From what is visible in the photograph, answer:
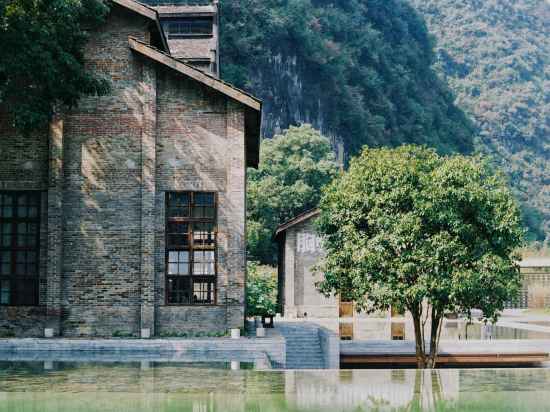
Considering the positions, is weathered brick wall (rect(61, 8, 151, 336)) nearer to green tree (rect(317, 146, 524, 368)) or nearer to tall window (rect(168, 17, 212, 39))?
green tree (rect(317, 146, 524, 368))

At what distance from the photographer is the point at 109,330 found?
66.3 ft

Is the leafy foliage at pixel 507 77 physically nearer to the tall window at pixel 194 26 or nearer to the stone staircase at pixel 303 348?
the tall window at pixel 194 26

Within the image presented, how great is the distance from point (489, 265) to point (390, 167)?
317cm

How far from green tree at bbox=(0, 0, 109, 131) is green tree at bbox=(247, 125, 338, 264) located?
33259mm

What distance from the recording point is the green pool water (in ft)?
36.0

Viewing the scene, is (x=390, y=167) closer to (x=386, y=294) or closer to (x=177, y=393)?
(x=386, y=294)

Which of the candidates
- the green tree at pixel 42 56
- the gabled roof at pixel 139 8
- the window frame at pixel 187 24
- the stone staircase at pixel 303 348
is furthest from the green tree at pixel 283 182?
the green tree at pixel 42 56

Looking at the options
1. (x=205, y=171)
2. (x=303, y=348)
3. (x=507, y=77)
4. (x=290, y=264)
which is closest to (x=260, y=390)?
(x=205, y=171)

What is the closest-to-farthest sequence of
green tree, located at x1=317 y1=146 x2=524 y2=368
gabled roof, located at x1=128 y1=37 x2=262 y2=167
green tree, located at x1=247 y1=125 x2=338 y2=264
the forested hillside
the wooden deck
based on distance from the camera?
green tree, located at x1=317 y1=146 x2=524 y2=368
gabled roof, located at x1=128 y1=37 x2=262 y2=167
the wooden deck
green tree, located at x1=247 y1=125 x2=338 y2=264
the forested hillside

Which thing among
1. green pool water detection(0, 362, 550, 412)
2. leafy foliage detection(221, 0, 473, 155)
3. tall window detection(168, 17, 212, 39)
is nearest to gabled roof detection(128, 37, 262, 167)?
green pool water detection(0, 362, 550, 412)

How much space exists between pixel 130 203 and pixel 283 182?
1421 inches

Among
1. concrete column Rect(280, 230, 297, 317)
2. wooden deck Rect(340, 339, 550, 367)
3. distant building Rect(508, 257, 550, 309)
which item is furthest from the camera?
distant building Rect(508, 257, 550, 309)

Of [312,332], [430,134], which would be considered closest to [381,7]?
[430,134]

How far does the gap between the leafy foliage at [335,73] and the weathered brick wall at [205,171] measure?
1845 inches
